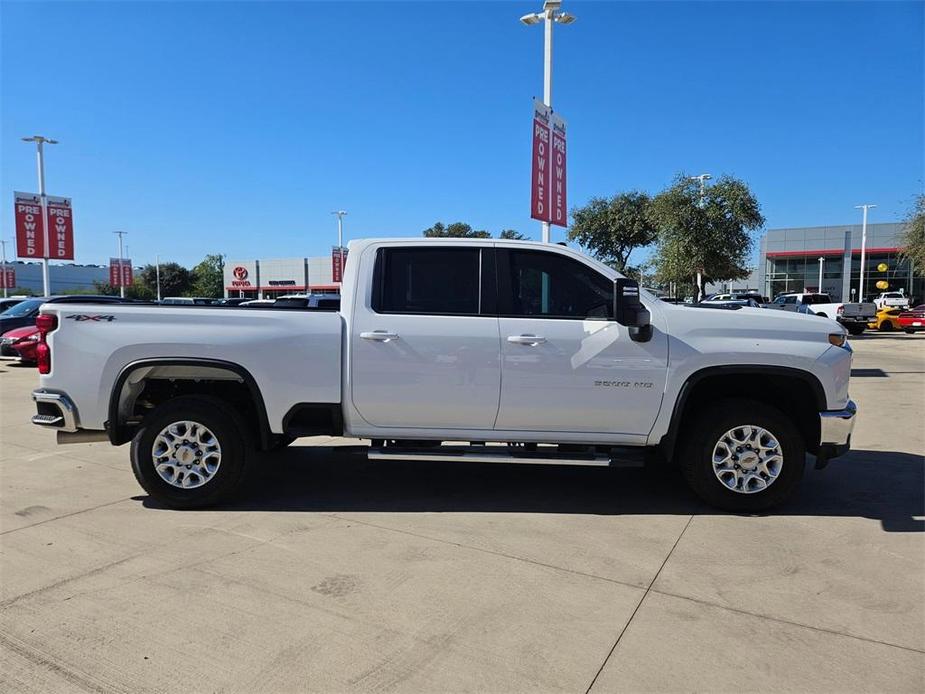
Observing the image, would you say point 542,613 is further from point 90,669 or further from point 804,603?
point 90,669

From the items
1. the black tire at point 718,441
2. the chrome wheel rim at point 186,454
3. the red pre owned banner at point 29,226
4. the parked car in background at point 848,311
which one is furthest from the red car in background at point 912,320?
the red pre owned banner at point 29,226

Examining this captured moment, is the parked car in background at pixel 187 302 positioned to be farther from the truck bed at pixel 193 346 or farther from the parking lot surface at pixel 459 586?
the parking lot surface at pixel 459 586

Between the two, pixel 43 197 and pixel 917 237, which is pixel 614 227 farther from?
pixel 43 197

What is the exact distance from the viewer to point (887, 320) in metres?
31.2

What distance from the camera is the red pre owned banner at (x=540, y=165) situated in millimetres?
11969

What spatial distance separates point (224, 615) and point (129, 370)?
2239 millimetres

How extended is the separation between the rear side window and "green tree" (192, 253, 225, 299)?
8374cm

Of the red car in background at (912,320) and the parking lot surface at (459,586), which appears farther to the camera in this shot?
the red car in background at (912,320)

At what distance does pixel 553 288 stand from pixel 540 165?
788 cm

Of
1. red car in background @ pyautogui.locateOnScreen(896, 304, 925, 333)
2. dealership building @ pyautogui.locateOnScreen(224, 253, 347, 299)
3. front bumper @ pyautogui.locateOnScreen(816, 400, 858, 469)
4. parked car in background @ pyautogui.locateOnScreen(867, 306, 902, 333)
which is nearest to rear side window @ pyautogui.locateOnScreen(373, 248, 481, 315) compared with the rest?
front bumper @ pyautogui.locateOnScreen(816, 400, 858, 469)

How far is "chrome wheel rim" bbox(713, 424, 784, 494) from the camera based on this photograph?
4.82m

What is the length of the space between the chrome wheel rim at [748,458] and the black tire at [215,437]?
3572 mm

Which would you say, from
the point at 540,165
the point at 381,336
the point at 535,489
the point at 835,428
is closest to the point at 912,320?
the point at 540,165

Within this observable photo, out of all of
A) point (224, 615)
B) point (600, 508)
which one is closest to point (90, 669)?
point (224, 615)
